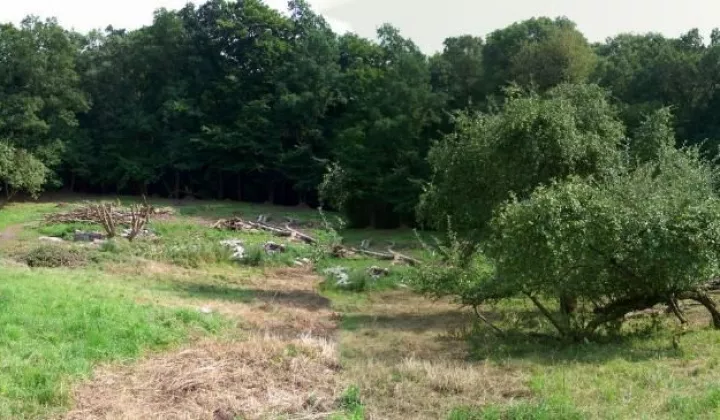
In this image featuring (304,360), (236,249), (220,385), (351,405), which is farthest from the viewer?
(236,249)

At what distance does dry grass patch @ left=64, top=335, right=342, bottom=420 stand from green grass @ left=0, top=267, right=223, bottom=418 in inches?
16.8

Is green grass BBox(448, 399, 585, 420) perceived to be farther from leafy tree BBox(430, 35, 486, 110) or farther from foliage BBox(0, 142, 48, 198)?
foliage BBox(0, 142, 48, 198)

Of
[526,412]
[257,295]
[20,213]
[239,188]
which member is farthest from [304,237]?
[239,188]

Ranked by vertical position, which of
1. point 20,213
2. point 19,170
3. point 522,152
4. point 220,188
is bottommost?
point 20,213

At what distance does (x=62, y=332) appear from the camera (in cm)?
1081

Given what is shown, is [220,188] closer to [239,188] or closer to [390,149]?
[239,188]

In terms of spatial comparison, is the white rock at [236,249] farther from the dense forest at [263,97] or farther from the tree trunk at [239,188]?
the tree trunk at [239,188]

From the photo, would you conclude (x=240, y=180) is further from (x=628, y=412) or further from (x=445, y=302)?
(x=628, y=412)

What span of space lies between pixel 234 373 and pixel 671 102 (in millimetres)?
32750

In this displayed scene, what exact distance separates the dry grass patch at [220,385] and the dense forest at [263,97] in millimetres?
26639

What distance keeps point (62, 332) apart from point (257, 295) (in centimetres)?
799

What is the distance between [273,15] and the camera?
5691 cm

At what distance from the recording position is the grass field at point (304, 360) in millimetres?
8328

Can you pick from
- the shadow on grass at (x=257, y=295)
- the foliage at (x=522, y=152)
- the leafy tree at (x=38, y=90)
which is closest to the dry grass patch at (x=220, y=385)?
the shadow on grass at (x=257, y=295)
